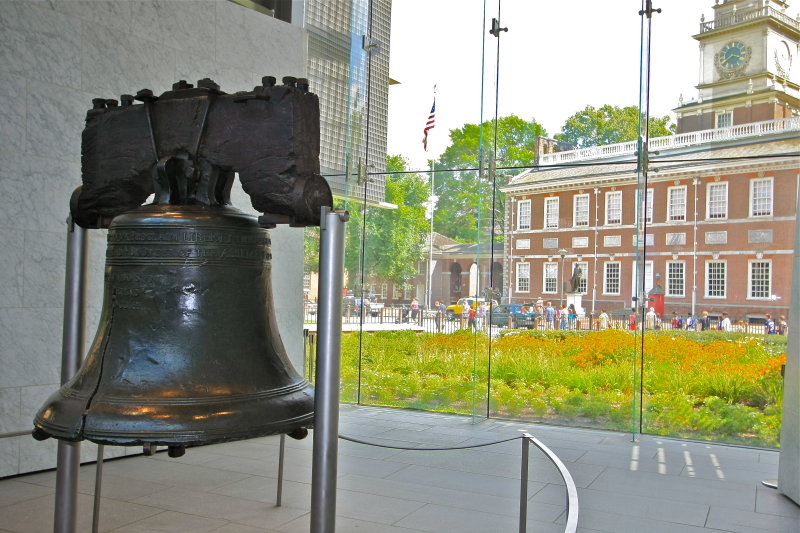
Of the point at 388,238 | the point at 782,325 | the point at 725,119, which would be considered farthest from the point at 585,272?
the point at 388,238

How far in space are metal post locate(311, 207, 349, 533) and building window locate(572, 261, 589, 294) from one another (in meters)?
6.72

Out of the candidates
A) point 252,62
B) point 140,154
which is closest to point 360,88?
point 252,62

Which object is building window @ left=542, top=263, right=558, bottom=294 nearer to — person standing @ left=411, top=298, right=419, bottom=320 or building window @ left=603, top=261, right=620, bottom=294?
building window @ left=603, top=261, right=620, bottom=294

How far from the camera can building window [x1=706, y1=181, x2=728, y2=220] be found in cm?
779

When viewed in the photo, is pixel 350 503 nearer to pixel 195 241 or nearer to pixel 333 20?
pixel 195 241

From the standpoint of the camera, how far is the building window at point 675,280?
7.94m

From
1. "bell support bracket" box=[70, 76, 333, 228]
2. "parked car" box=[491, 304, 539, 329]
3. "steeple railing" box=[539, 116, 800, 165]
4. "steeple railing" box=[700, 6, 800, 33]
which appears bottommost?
"parked car" box=[491, 304, 539, 329]

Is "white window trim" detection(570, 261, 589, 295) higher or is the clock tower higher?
the clock tower

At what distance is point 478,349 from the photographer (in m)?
8.88

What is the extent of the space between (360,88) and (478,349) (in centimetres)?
376

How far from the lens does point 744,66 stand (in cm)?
784

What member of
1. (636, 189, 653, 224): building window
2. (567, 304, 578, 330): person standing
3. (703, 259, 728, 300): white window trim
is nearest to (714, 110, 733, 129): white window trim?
(636, 189, 653, 224): building window

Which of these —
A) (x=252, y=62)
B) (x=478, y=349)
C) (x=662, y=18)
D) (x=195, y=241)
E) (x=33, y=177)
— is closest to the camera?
(x=195, y=241)

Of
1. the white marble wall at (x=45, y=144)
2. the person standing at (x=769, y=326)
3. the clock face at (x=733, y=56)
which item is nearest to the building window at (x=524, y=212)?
the clock face at (x=733, y=56)
